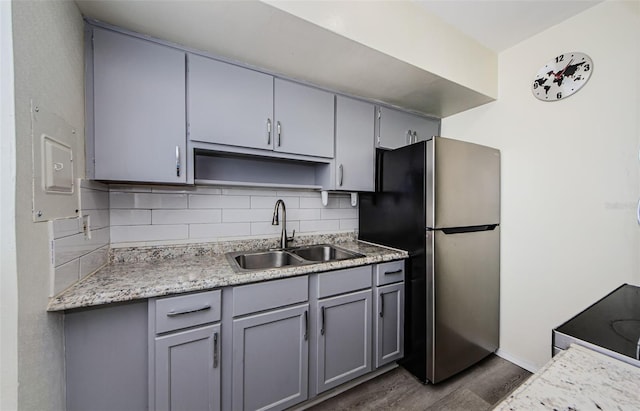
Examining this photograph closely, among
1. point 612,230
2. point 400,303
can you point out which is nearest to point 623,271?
point 612,230

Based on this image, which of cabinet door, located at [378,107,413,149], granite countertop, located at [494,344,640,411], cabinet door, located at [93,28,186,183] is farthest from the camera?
cabinet door, located at [378,107,413,149]

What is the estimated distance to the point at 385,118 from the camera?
2.05 meters

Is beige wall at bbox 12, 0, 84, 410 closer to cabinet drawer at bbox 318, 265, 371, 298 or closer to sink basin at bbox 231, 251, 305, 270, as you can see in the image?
sink basin at bbox 231, 251, 305, 270

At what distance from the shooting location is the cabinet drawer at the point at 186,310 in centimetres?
106

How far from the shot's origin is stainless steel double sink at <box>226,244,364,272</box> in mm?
1675

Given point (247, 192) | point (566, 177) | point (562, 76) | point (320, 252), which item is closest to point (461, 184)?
point (566, 177)

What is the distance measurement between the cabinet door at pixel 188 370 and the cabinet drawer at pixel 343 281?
23.9 inches

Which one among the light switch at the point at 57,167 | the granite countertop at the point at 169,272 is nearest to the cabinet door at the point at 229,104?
the light switch at the point at 57,167

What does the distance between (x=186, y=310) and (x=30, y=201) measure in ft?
2.22

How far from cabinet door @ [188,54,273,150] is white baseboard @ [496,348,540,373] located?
2.44m

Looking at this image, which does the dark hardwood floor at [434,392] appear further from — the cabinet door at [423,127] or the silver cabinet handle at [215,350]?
the cabinet door at [423,127]

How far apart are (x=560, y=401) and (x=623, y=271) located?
5.11ft

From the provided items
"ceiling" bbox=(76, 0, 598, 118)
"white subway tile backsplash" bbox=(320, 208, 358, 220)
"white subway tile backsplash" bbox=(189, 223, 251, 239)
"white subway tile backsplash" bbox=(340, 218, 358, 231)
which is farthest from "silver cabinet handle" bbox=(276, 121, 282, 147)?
"white subway tile backsplash" bbox=(340, 218, 358, 231)

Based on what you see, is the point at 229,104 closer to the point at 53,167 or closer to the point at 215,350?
the point at 53,167
